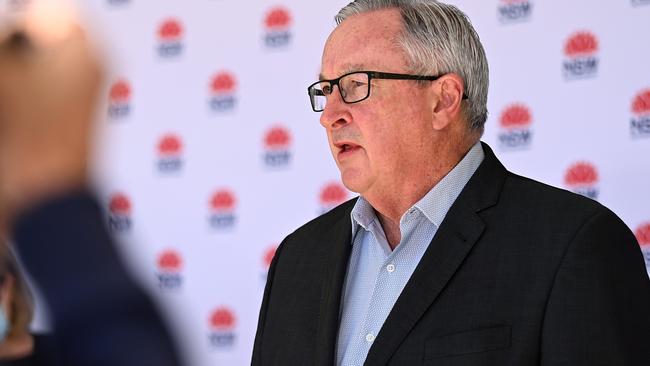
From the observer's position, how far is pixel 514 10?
141 inches

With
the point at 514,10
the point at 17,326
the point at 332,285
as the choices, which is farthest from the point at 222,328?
the point at 17,326

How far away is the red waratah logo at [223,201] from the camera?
428 centimetres

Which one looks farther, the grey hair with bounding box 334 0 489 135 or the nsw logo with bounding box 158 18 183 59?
the nsw logo with bounding box 158 18 183 59

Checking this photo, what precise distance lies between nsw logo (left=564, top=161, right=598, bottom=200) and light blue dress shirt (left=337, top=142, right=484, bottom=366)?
3.95 ft

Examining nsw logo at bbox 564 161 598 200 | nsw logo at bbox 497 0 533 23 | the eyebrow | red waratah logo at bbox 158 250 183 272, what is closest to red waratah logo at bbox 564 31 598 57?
nsw logo at bbox 497 0 533 23

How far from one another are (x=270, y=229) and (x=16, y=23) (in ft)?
11.7

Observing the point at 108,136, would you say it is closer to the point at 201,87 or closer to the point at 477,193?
the point at 477,193

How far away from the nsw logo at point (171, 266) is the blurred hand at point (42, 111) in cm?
383

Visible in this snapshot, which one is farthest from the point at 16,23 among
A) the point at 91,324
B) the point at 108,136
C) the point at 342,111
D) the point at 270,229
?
the point at 270,229

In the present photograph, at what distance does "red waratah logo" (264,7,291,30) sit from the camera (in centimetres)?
420

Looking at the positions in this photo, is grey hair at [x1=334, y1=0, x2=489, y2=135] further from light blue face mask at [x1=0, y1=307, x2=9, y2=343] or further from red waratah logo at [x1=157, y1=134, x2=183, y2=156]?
red waratah logo at [x1=157, y1=134, x2=183, y2=156]

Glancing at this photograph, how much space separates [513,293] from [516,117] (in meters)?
1.73

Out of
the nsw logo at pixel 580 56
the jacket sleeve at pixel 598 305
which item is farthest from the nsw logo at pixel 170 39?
the jacket sleeve at pixel 598 305

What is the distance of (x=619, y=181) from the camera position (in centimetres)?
325
